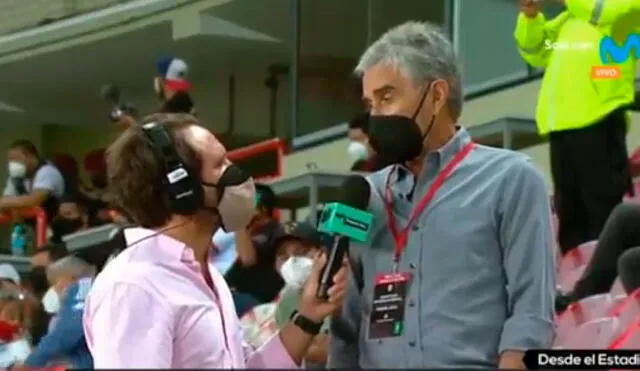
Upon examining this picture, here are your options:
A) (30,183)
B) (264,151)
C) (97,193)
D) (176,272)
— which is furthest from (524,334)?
(30,183)

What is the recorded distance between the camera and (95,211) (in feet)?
45.0

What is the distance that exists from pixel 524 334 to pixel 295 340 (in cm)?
51

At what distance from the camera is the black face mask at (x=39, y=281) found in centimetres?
1062

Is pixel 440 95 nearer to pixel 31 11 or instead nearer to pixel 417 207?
pixel 417 207

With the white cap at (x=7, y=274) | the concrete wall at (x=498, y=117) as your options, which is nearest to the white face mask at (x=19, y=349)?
the white cap at (x=7, y=274)

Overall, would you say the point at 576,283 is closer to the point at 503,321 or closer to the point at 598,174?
the point at 598,174

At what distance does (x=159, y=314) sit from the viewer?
3672 millimetres

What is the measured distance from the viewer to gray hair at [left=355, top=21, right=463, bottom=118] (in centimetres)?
399

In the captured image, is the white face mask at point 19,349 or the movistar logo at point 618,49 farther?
the movistar logo at point 618,49

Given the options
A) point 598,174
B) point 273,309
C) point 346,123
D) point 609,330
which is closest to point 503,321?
point 609,330

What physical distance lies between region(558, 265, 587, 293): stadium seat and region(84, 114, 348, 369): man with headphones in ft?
12.1

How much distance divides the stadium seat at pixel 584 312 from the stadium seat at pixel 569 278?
39.9 inches

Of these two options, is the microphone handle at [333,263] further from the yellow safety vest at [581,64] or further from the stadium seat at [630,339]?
the yellow safety vest at [581,64]

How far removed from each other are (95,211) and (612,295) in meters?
7.54
